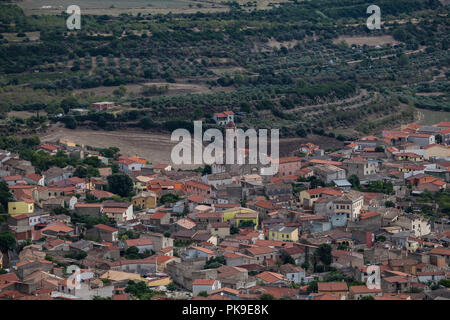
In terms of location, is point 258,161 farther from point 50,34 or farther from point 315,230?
point 50,34

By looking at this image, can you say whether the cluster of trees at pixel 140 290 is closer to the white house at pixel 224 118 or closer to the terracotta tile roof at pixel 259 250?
the terracotta tile roof at pixel 259 250

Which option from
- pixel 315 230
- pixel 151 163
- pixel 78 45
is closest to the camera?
pixel 315 230

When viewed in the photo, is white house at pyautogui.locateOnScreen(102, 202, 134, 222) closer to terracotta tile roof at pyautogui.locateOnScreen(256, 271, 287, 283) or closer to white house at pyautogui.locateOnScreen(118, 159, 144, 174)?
white house at pyautogui.locateOnScreen(118, 159, 144, 174)

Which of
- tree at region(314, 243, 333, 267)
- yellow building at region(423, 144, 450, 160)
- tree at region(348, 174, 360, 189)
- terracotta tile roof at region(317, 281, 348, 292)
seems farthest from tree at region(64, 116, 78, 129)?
terracotta tile roof at region(317, 281, 348, 292)

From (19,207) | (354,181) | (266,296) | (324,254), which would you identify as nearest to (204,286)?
(266,296)

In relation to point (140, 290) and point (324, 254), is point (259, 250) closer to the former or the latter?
point (324, 254)

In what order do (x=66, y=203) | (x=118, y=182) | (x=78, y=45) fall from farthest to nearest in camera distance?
(x=78, y=45) < (x=118, y=182) < (x=66, y=203)
